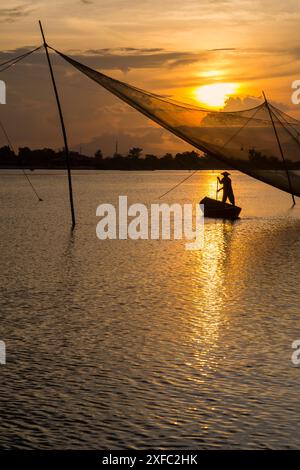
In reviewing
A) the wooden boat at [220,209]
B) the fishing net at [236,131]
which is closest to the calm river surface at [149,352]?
the fishing net at [236,131]

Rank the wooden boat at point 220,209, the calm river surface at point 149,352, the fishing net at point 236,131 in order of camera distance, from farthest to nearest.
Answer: the wooden boat at point 220,209
the fishing net at point 236,131
the calm river surface at point 149,352

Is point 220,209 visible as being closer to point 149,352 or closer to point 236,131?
point 236,131

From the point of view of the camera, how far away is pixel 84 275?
1658cm

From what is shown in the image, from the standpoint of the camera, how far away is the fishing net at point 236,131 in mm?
23766

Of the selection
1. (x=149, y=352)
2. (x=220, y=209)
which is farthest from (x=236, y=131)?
(x=149, y=352)

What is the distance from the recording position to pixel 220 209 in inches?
1251

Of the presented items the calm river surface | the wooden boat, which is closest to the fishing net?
the wooden boat

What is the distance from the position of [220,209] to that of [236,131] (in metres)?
4.52

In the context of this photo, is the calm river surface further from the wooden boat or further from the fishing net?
the wooden boat

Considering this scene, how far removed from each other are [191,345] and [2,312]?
3.19 meters

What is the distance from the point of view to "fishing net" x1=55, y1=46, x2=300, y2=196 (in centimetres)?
2377

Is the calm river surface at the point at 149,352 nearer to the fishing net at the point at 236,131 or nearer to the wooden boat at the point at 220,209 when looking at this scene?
the fishing net at the point at 236,131

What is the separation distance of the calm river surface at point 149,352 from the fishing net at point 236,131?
5.36 metres
